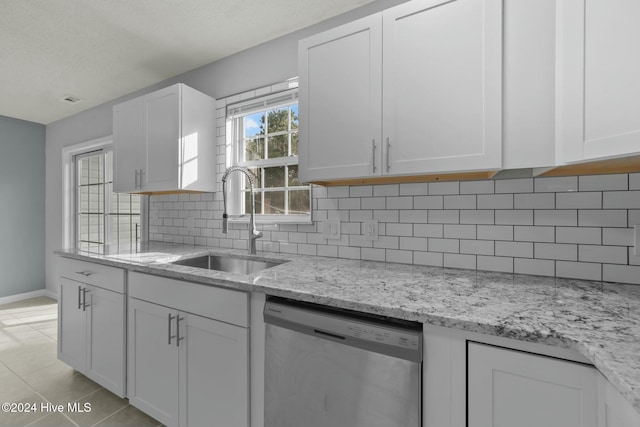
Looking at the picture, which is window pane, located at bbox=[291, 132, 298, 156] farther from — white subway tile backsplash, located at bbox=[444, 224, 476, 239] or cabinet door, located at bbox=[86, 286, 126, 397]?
cabinet door, located at bbox=[86, 286, 126, 397]

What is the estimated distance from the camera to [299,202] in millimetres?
2156

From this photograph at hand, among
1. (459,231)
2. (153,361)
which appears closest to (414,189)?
(459,231)

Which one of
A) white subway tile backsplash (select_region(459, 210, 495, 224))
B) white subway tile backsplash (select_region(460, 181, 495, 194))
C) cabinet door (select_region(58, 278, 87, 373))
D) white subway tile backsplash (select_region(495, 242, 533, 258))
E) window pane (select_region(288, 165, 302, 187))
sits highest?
window pane (select_region(288, 165, 302, 187))

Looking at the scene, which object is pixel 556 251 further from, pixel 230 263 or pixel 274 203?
pixel 230 263

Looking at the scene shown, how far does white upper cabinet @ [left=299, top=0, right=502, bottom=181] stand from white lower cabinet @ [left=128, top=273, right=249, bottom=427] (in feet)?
2.73

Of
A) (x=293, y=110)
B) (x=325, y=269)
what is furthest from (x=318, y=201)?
(x=293, y=110)

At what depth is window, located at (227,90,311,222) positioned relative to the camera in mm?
2168

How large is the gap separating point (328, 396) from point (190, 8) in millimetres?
2246

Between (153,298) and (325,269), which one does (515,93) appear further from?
(153,298)

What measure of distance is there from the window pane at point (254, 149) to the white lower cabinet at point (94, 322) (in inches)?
47.6

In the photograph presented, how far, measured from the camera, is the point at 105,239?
360cm

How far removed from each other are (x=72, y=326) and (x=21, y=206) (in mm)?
3119

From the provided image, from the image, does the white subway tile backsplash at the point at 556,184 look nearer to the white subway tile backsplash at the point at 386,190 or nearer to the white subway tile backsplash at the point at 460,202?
the white subway tile backsplash at the point at 460,202

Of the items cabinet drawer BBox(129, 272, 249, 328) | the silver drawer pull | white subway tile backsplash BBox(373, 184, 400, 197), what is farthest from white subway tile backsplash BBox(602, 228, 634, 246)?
the silver drawer pull
